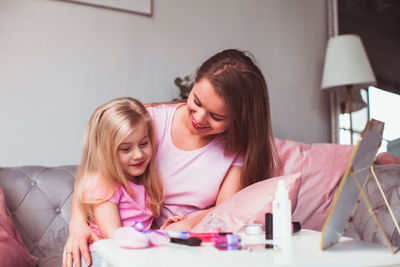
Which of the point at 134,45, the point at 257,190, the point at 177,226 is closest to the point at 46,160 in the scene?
the point at 134,45

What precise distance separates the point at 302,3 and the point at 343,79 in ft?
2.60

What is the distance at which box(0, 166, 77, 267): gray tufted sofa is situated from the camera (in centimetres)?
157

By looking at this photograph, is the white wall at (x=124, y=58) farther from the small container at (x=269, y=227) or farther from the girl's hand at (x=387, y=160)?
the small container at (x=269, y=227)

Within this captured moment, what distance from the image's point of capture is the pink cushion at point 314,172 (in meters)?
1.59

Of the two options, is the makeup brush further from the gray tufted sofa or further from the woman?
the gray tufted sofa

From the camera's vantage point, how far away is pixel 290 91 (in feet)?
9.37

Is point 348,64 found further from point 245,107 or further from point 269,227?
point 269,227

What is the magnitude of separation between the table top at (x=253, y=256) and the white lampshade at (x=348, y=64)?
1.83 meters

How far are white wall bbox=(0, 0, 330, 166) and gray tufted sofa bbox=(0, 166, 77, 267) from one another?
0.38 meters

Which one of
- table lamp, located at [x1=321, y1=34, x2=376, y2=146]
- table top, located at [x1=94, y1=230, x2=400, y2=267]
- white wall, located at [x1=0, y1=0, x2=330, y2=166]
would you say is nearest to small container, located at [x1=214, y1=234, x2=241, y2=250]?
table top, located at [x1=94, y1=230, x2=400, y2=267]

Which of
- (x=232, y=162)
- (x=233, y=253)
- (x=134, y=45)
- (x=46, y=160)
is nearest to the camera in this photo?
(x=233, y=253)

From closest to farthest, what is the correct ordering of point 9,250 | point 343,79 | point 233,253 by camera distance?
point 233,253, point 9,250, point 343,79

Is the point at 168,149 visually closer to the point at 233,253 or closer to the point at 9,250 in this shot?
the point at 9,250

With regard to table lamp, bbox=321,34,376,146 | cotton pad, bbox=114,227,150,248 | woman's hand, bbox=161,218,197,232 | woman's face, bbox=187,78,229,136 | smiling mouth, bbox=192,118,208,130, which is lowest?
woman's hand, bbox=161,218,197,232
